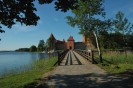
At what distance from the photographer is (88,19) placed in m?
27.1

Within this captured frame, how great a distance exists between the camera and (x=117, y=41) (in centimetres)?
6419

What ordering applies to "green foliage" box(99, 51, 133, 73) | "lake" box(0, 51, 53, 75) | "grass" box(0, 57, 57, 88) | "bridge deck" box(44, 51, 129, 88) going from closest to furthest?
1. "bridge deck" box(44, 51, 129, 88)
2. "grass" box(0, 57, 57, 88)
3. "green foliage" box(99, 51, 133, 73)
4. "lake" box(0, 51, 53, 75)

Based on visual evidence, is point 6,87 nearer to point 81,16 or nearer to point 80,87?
point 80,87

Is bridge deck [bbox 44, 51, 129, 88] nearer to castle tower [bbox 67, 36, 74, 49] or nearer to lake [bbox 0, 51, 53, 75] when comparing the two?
lake [bbox 0, 51, 53, 75]

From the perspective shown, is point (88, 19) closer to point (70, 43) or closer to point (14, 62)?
point (14, 62)

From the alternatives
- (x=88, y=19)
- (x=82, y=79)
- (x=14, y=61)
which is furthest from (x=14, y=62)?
(x=82, y=79)

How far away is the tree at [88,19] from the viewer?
26.3 meters

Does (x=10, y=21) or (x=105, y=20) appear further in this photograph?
(x=105, y=20)

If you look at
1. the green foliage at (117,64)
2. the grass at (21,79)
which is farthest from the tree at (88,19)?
the grass at (21,79)

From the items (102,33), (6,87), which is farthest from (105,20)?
(6,87)

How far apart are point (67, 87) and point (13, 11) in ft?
14.4

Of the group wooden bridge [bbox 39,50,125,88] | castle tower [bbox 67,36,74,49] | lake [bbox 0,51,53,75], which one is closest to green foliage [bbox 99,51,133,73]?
wooden bridge [bbox 39,50,125,88]

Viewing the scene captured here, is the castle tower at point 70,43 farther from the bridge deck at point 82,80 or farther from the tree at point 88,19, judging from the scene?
the bridge deck at point 82,80

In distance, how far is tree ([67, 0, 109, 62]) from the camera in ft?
86.4
